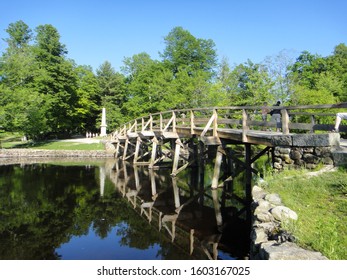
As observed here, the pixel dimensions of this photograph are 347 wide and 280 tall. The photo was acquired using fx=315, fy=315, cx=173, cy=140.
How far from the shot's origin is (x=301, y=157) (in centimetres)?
955

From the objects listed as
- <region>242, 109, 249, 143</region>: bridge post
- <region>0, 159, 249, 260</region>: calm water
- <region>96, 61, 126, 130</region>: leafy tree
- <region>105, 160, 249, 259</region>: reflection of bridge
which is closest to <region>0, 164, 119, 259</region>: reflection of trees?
<region>0, 159, 249, 260</region>: calm water

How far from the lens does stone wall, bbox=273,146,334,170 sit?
8.95 m

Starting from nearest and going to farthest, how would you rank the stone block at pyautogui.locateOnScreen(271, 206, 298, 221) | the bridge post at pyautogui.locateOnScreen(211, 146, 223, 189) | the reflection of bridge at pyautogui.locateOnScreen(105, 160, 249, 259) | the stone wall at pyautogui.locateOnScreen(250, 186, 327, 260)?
the stone wall at pyautogui.locateOnScreen(250, 186, 327, 260) → the stone block at pyautogui.locateOnScreen(271, 206, 298, 221) → the reflection of bridge at pyautogui.locateOnScreen(105, 160, 249, 259) → the bridge post at pyautogui.locateOnScreen(211, 146, 223, 189)

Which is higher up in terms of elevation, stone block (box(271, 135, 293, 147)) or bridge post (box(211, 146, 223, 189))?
stone block (box(271, 135, 293, 147))

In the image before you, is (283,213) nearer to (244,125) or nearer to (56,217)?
(244,125)

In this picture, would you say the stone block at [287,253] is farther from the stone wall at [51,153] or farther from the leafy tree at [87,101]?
the leafy tree at [87,101]

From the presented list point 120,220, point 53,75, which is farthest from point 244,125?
point 53,75

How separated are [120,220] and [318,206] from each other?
20.4 ft

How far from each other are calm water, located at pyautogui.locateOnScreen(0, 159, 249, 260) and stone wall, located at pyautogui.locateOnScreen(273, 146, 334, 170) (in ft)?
7.27

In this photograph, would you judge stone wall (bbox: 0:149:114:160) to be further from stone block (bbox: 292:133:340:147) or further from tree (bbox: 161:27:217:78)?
stone block (bbox: 292:133:340:147)

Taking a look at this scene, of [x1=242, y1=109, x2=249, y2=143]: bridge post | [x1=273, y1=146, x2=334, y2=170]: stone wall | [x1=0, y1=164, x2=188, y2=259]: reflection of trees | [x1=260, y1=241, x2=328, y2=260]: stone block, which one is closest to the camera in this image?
[x1=260, y1=241, x2=328, y2=260]: stone block

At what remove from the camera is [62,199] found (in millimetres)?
12836

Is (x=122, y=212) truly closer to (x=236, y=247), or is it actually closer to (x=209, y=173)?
(x=236, y=247)
